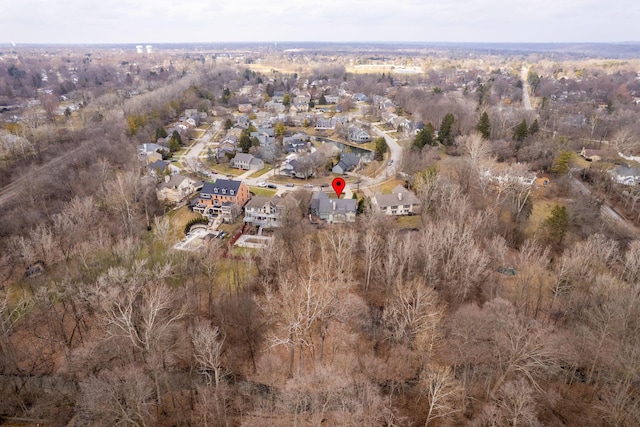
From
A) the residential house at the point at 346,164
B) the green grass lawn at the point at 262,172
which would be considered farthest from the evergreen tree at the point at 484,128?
the green grass lawn at the point at 262,172

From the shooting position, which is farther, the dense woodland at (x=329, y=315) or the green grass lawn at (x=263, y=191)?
the green grass lawn at (x=263, y=191)

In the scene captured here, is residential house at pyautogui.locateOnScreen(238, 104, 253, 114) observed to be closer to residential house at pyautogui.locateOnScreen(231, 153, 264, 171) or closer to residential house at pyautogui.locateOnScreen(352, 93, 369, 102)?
residential house at pyautogui.locateOnScreen(352, 93, 369, 102)

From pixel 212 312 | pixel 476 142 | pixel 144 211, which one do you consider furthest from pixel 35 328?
pixel 476 142

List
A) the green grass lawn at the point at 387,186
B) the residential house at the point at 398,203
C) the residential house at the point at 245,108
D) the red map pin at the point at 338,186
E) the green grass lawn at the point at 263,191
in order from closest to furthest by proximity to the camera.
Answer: the residential house at the point at 398,203, the red map pin at the point at 338,186, the green grass lawn at the point at 263,191, the green grass lawn at the point at 387,186, the residential house at the point at 245,108

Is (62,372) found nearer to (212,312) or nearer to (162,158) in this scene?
(212,312)

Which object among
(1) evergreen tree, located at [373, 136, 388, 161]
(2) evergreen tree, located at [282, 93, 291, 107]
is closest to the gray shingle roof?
(1) evergreen tree, located at [373, 136, 388, 161]

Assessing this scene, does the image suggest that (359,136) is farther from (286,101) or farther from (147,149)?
(147,149)

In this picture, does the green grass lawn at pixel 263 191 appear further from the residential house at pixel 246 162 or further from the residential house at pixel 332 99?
the residential house at pixel 332 99
